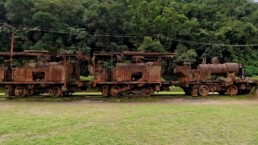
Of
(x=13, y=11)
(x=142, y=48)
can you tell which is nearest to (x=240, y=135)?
(x=142, y=48)

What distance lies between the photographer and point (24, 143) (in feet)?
28.3

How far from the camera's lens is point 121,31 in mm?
51750

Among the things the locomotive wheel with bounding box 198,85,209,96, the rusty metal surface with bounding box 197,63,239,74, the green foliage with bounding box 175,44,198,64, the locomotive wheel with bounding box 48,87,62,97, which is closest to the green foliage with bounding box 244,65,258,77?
the green foliage with bounding box 175,44,198,64

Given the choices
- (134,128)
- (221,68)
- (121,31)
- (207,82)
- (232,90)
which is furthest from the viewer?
(121,31)

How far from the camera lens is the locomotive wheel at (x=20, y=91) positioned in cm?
2147

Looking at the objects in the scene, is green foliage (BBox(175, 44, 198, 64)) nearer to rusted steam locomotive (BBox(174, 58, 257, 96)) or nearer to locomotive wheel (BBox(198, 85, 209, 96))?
rusted steam locomotive (BBox(174, 58, 257, 96))

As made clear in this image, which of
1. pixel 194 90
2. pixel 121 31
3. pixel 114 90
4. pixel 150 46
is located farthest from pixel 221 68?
pixel 121 31

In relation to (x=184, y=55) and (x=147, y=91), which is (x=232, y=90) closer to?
(x=147, y=91)

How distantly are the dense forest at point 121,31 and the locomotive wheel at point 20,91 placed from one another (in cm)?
2482

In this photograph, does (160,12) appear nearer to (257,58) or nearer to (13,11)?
(257,58)

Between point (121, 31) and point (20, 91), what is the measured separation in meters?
31.5

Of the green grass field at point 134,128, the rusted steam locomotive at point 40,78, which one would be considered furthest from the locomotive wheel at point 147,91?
the green grass field at point 134,128

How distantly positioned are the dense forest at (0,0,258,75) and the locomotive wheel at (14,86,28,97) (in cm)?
2482

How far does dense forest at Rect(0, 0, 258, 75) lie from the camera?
4775 cm
